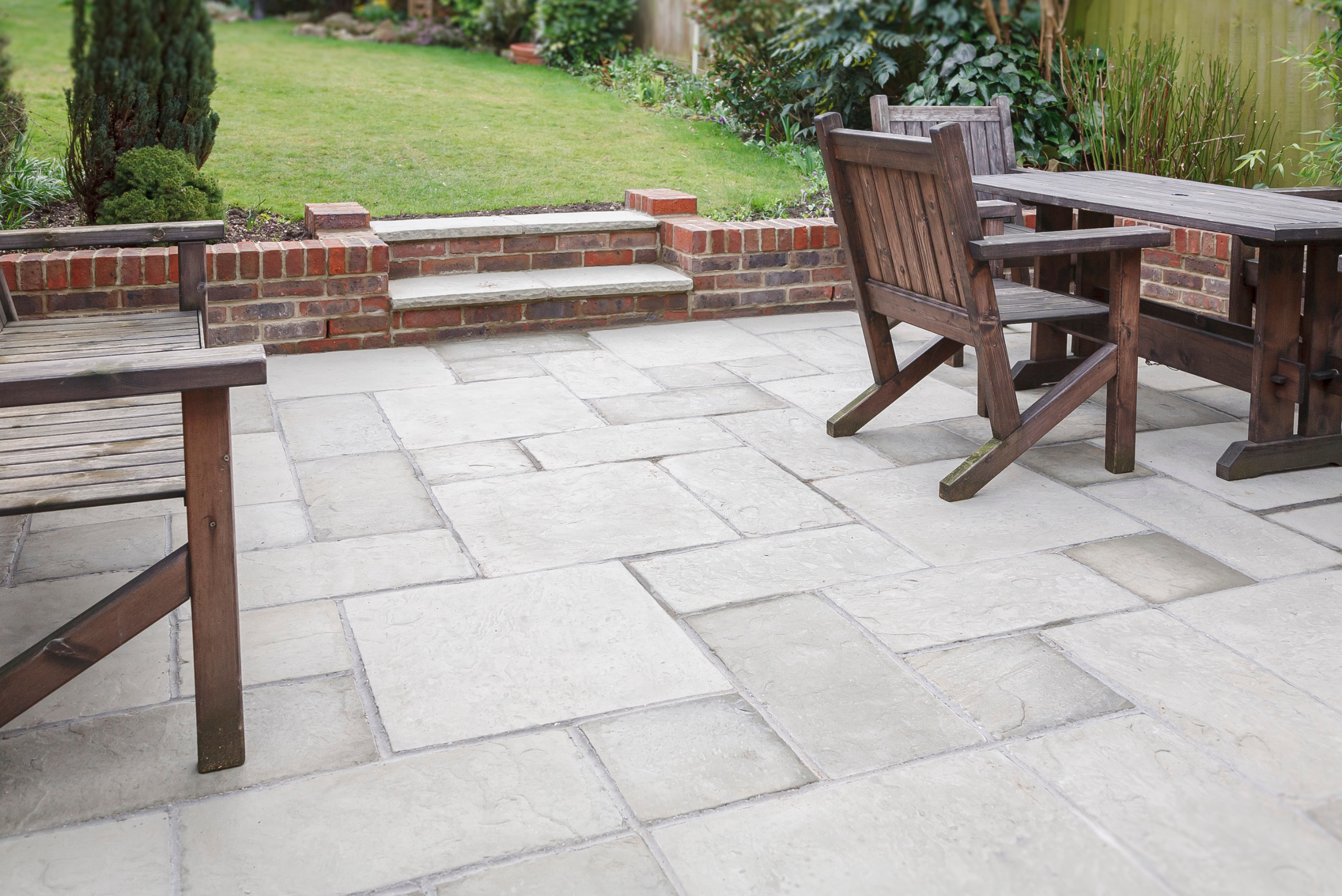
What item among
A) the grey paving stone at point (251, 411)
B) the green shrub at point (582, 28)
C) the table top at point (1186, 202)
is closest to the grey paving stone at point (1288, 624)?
the table top at point (1186, 202)

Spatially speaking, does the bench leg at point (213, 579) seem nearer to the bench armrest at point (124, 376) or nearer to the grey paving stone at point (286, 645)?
the bench armrest at point (124, 376)

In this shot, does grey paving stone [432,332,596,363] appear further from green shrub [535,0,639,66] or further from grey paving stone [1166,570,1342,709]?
green shrub [535,0,639,66]

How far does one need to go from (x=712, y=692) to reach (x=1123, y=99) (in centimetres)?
443

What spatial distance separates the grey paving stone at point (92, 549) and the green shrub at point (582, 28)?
813cm

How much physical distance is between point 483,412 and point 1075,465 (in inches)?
71.4

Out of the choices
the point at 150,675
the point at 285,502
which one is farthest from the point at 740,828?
the point at 285,502

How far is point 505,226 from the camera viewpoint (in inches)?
203

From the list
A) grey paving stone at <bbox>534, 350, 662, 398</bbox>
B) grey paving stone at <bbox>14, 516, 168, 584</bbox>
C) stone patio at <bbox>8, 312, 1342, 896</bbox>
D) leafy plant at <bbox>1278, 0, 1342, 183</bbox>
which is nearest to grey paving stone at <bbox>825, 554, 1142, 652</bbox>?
stone patio at <bbox>8, 312, 1342, 896</bbox>

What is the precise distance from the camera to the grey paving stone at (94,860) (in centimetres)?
160

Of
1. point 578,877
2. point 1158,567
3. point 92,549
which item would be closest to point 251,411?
point 92,549

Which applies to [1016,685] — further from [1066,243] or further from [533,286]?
[533,286]

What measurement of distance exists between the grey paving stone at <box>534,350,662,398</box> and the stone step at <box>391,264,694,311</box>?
0.39 m

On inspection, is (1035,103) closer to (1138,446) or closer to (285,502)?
(1138,446)

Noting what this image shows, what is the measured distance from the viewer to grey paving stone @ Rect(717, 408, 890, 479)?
3.34m
